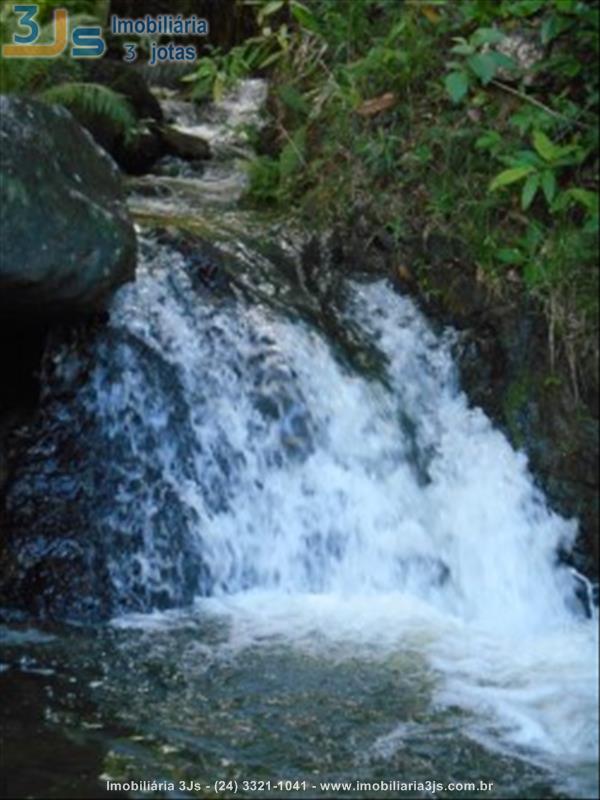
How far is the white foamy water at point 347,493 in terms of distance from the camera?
5074 mm

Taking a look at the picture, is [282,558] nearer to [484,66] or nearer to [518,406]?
[518,406]

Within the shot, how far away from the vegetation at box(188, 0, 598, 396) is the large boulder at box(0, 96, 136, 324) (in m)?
1.52

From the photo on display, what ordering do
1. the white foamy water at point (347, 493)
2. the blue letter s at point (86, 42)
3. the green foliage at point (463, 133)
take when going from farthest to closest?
1. the blue letter s at point (86, 42)
2. the green foliage at point (463, 133)
3. the white foamy water at point (347, 493)

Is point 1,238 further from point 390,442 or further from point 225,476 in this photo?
point 390,442

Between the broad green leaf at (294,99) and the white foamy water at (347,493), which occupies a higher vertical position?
the broad green leaf at (294,99)

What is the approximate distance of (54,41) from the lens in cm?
775

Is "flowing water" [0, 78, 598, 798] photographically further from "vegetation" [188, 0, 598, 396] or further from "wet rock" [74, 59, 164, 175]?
"wet rock" [74, 59, 164, 175]

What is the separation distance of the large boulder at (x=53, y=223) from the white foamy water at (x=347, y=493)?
0.39m

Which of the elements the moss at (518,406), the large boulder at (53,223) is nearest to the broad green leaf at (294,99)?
the large boulder at (53,223)

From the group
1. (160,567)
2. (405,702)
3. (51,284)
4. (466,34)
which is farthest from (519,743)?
(466,34)

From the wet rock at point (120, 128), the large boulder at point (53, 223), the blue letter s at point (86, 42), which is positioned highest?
the blue letter s at point (86, 42)

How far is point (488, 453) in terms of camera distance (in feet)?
19.3

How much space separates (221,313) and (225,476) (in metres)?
0.97

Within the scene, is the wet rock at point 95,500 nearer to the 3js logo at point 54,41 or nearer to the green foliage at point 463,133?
the green foliage at point 463,133
